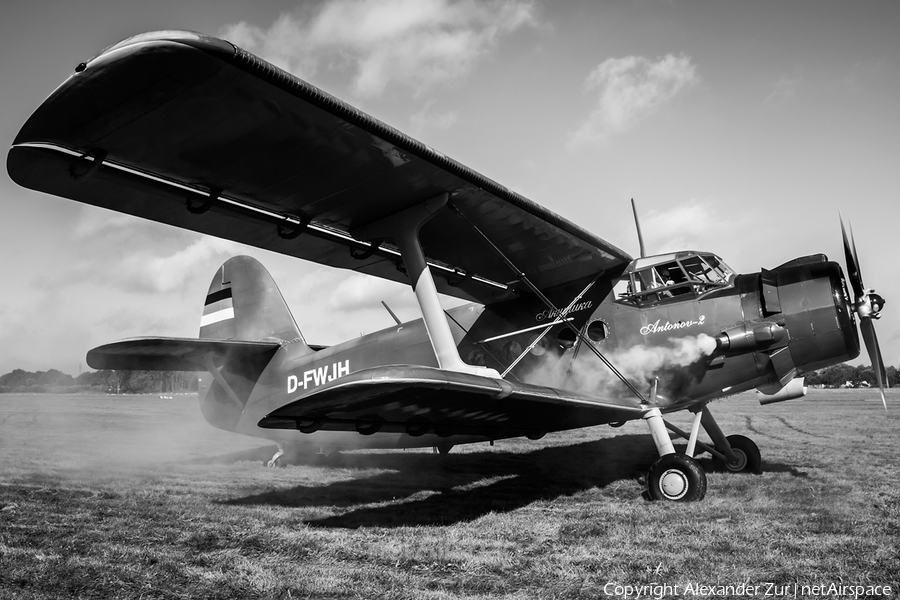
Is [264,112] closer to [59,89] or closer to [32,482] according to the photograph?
[59,89]

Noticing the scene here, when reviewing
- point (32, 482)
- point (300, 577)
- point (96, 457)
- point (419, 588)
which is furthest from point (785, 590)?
point (96, 457)

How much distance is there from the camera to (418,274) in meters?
6.06

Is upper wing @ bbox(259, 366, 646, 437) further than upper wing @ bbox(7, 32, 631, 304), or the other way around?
upper wing @ bbox(259, 366, 646, 437)

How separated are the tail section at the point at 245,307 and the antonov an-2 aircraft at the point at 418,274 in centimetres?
77

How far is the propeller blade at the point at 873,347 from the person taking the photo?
660 cm

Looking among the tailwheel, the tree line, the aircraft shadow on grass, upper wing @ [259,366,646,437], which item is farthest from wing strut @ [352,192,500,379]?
the tree line

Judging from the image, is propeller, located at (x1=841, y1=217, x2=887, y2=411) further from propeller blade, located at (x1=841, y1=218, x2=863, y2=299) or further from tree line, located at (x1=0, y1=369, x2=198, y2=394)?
tree line, located at (x1=0, y1=369, x2=198, y2=394)

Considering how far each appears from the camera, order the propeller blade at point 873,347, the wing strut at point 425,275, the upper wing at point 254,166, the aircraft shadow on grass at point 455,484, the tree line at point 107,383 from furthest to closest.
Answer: the tree line at point 107,383 < the propeller blade at point 873,347 < the wing strut at point 425,275 < the aircraft shadow on grass at point 455,484 < the upper wing at point 254,166

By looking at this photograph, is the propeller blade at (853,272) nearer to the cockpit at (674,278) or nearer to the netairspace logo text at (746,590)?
the cockpit at (674,278)

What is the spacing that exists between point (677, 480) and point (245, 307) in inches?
320

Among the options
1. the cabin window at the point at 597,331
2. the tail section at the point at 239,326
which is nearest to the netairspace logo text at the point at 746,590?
the cabin window at the point at 597,331

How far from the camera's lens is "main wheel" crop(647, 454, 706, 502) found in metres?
5.85

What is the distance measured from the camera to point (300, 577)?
359 centimetres

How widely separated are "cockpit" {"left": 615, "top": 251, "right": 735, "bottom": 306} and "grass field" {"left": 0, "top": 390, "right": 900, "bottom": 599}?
7.68 feet
